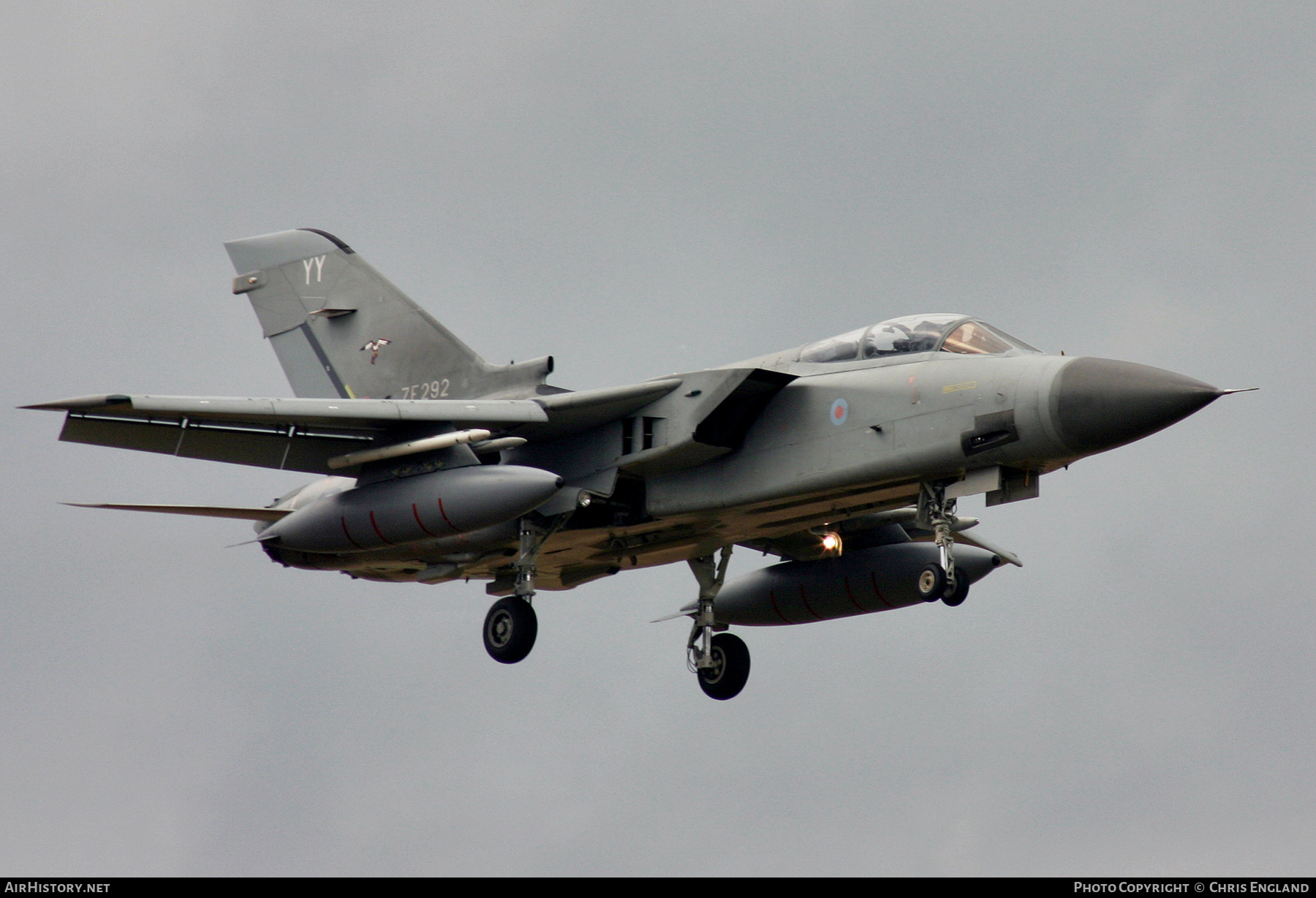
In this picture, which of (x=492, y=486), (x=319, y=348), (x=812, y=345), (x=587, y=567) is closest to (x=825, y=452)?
(x=812, y=345)

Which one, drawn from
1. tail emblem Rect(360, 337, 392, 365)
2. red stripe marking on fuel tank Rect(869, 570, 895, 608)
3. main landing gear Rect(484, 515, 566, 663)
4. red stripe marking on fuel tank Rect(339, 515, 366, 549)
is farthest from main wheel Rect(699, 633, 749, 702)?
tail emblem Rect(360, 337, 392, 365)

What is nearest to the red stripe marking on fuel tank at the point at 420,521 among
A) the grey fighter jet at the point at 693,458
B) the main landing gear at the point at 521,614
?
the grey fighter jet at the point at 693,458

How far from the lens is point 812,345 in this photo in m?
19.6

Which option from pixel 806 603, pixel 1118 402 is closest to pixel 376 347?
pixel 806 603

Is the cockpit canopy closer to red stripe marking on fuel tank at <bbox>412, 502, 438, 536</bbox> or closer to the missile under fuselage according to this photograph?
the missile under fuselage

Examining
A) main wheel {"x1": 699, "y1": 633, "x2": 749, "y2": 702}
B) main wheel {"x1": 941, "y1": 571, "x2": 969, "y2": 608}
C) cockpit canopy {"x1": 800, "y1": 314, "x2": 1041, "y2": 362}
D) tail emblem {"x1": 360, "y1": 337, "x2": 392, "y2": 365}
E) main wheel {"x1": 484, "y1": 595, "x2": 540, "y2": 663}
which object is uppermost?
tail emblem {"x1": 360, "y1": 337, "x2": 392, "y2": 365}

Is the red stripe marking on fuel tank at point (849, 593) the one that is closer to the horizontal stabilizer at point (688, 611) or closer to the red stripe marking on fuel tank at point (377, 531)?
the horizontal stabilizer at point (688, 611)

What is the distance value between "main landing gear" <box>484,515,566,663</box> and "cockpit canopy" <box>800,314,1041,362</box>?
3.93 metres

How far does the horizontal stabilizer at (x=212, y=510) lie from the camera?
1984 cm

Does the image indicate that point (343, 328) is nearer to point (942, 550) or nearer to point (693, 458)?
point (693, 458)

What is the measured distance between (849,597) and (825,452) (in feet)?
14.4

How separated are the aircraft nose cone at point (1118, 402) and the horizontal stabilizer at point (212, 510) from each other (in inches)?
373

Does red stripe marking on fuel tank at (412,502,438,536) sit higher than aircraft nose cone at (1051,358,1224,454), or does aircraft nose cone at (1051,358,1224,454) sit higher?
aircraft nose cone at (1051,358,1224,454)

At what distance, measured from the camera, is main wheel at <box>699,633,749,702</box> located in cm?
2297
